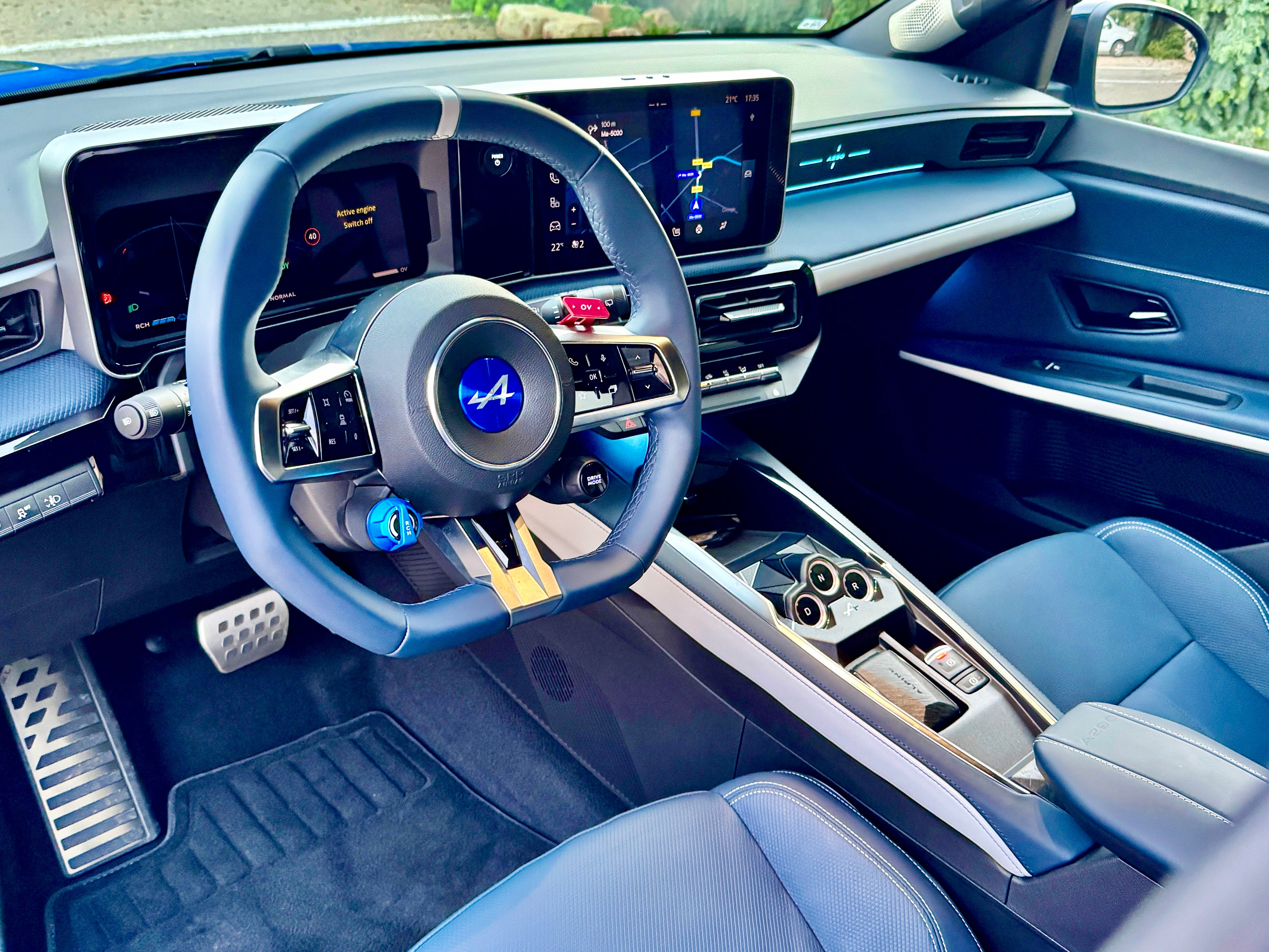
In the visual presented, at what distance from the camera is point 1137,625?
1.59m

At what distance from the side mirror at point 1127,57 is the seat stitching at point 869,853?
1.87 m

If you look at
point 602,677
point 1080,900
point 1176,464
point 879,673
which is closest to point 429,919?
point 602,677

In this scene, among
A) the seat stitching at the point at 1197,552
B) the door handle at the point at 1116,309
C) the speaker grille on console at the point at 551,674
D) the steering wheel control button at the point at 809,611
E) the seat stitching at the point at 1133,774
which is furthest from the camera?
the door handle at the point at 1116,309

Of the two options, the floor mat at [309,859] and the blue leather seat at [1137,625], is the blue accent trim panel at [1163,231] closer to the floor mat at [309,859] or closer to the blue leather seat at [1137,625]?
the blue leather seat at [1137,625]

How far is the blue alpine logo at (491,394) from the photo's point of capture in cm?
101

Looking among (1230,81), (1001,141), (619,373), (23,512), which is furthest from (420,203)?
(1230,81)

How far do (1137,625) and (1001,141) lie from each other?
4.05ft

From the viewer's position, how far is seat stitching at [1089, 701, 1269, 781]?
0.91m

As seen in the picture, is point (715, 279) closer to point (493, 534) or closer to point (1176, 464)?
point (493, 534)

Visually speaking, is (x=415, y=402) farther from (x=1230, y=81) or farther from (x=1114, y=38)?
(x=1114, y=38)

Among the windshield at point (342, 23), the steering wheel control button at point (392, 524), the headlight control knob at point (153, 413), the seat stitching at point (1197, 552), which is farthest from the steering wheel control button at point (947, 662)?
the windshield at point (342, 23)

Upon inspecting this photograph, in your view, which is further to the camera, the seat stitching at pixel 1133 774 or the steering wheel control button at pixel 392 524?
the steering wheel control button at pixel 392 524

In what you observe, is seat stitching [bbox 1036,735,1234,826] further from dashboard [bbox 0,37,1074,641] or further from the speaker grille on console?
the speaker grille on console

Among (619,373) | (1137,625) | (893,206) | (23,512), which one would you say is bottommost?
(1137,625)
